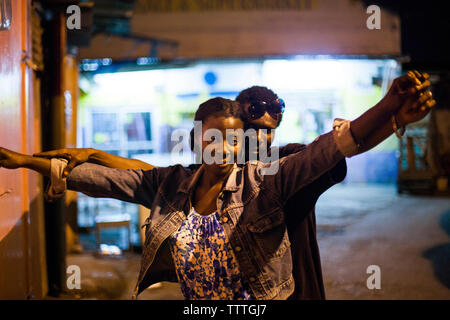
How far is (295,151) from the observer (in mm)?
2174

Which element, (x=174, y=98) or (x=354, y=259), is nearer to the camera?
(x=354, y=259)

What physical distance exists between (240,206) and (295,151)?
19.8 inches

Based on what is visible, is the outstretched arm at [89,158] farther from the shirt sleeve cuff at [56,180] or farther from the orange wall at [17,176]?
the orange wall at [17,176]

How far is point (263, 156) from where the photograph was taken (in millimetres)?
2373

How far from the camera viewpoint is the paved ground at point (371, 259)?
14.6 ft

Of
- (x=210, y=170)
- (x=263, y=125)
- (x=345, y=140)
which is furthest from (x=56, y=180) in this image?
(x=345, y=140)

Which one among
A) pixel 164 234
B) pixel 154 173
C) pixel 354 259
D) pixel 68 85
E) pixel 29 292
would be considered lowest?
pixel 354 259

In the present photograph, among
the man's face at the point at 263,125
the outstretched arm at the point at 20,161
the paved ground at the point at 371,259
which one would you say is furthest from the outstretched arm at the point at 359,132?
the paved ground at the point at 371,259

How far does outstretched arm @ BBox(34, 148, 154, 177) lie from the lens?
6.26 ft

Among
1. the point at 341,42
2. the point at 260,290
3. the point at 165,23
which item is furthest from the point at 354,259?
the point at 165,23

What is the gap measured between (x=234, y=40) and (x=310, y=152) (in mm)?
8871

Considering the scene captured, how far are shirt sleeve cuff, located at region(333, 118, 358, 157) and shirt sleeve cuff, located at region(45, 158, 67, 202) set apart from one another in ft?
4.19

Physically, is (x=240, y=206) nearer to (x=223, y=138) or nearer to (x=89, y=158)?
(x=223, y=138)
